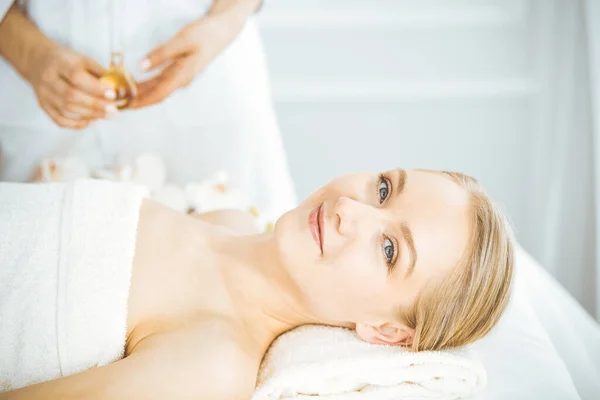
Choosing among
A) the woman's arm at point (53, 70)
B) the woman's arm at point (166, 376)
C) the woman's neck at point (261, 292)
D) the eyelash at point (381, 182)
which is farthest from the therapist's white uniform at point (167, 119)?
the woman's arm at point (166, 376)

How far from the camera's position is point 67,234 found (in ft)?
3.73

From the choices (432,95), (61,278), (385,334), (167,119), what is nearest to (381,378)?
(385,334)

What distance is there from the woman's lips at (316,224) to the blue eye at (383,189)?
0.40 ft

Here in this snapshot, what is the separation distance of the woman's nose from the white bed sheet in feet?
1.27

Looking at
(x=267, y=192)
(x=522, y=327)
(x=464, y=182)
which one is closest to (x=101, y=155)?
(x=267, y=192)

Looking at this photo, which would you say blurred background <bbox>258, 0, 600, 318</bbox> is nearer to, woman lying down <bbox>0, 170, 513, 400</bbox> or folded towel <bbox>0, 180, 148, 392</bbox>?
woman lying down <bbox>0, 170, 513, 400</bbox>

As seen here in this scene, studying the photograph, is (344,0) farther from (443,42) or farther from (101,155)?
(101,155)

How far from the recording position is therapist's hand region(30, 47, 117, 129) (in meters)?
1.38

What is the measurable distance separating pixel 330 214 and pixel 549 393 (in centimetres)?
53

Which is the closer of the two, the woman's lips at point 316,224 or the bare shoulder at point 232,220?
the woman's lips at point 316,224

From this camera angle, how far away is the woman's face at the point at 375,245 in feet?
3.61

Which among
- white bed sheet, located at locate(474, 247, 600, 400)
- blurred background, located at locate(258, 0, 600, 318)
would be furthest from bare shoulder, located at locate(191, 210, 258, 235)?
blurred background, located at locate(258, 0, 600, 318)

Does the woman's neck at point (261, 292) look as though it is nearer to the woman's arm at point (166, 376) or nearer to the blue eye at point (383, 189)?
the woman's arm at point (166, 376)

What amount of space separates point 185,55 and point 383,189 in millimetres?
678
